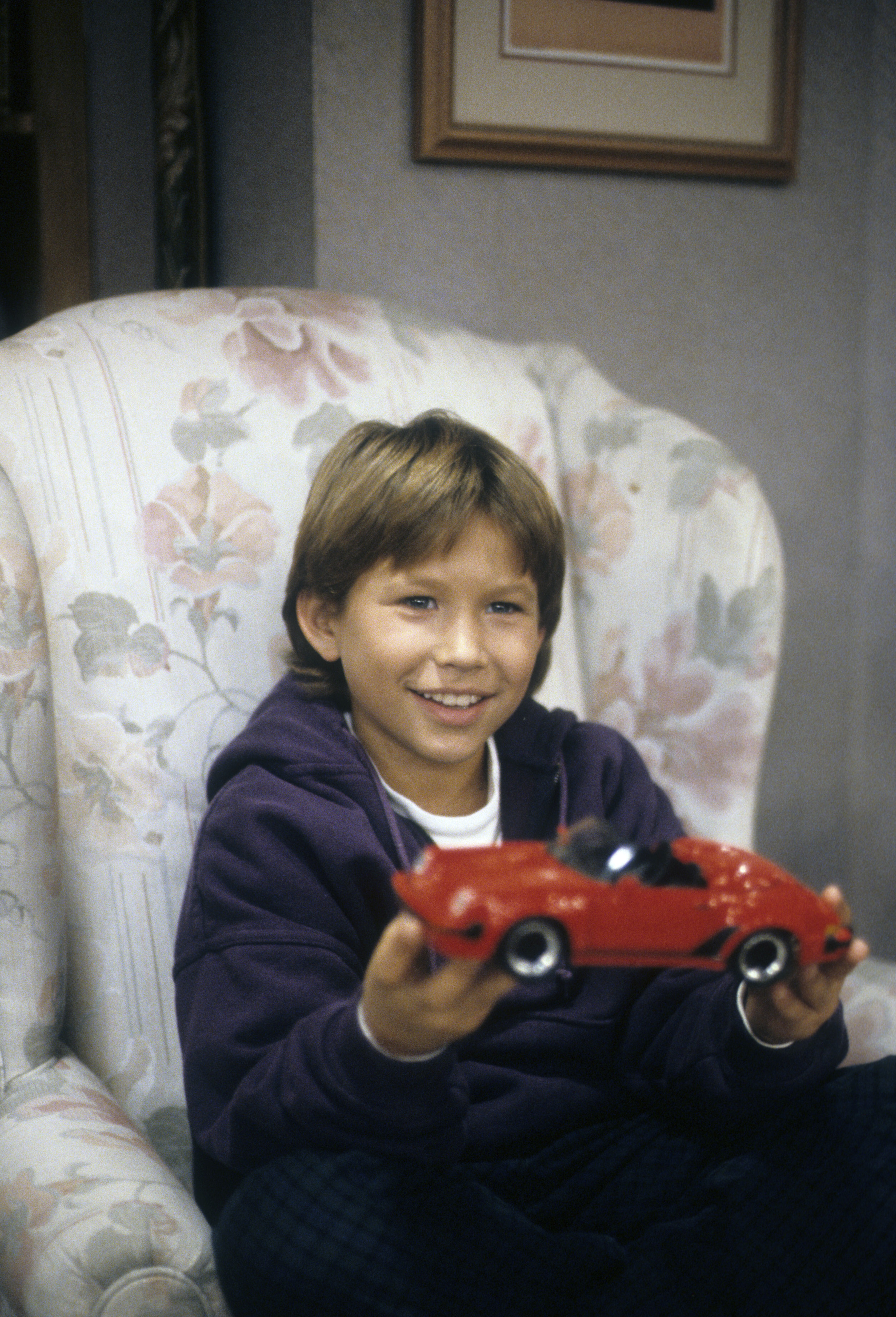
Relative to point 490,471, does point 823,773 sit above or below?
below

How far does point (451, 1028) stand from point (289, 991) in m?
0.14

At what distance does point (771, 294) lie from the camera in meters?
1.35

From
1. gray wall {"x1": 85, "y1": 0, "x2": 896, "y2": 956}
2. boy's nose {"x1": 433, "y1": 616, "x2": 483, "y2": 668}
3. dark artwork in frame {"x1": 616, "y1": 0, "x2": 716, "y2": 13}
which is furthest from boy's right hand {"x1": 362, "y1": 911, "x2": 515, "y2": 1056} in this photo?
dark artwork in frame {"x1": 616, "y1": 0, "x2": 716, "y2": 13}

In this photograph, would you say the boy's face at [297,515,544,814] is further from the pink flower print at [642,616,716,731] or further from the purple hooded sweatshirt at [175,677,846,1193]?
the pink flower print at [642,616,716,731]

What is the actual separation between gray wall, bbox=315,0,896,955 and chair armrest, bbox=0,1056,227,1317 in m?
0.88

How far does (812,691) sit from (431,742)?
2.64 ft

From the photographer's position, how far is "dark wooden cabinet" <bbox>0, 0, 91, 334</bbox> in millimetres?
1465

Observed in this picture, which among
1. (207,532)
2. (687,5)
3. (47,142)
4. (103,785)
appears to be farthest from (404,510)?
(47,142)

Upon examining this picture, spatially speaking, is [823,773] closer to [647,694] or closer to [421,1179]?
[647,694]

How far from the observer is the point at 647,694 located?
102 centimetres

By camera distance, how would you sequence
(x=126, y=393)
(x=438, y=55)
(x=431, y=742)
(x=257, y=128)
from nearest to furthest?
1. (x=431, y=742)
2. (x=126, y=393)
3. (x=438, y=55)
4. (x=257, y=128)

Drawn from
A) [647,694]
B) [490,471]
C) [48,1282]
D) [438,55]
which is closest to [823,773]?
[647,694]

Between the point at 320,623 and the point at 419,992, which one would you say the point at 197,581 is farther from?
the point at 419,992

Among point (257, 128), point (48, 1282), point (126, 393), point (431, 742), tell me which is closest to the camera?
point (48, 1282)
